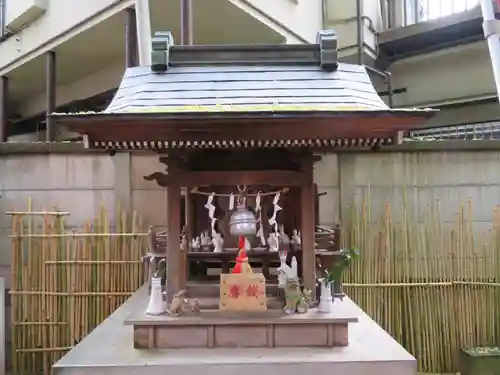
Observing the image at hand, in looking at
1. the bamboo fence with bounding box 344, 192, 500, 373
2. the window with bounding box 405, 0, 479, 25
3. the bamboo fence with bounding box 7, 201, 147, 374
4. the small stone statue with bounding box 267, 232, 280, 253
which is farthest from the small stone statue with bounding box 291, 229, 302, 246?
the window with bounding box 405, 0, 479, 25

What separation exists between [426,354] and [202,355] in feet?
8.53

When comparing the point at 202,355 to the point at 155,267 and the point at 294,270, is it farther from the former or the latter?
the point at 155,267

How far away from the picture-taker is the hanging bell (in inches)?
128

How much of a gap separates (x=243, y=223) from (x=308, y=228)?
1.27 ft

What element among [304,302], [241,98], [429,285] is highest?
[241,98]

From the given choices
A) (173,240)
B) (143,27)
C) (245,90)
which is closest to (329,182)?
(245,90)

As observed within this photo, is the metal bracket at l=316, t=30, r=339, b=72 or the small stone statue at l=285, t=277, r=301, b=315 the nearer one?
the small stone statue at l=285, t=277, r=301, b=315

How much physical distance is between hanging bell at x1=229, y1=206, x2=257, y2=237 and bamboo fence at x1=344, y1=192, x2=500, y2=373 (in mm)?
1689

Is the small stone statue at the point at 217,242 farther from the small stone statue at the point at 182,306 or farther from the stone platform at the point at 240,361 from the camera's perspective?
the stone platform at the point at 240,361

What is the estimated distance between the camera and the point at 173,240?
3266 millimetres

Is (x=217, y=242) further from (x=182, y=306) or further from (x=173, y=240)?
(x=182, y=306)

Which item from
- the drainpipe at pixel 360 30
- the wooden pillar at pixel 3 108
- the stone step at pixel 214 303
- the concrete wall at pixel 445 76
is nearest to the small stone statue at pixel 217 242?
the stone step at pixel 214 303

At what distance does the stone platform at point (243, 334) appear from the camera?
9.95 ft

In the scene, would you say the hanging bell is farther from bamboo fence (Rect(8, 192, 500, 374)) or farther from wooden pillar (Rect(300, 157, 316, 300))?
bamboo fence (Rect(8, 192, 500, 374))
